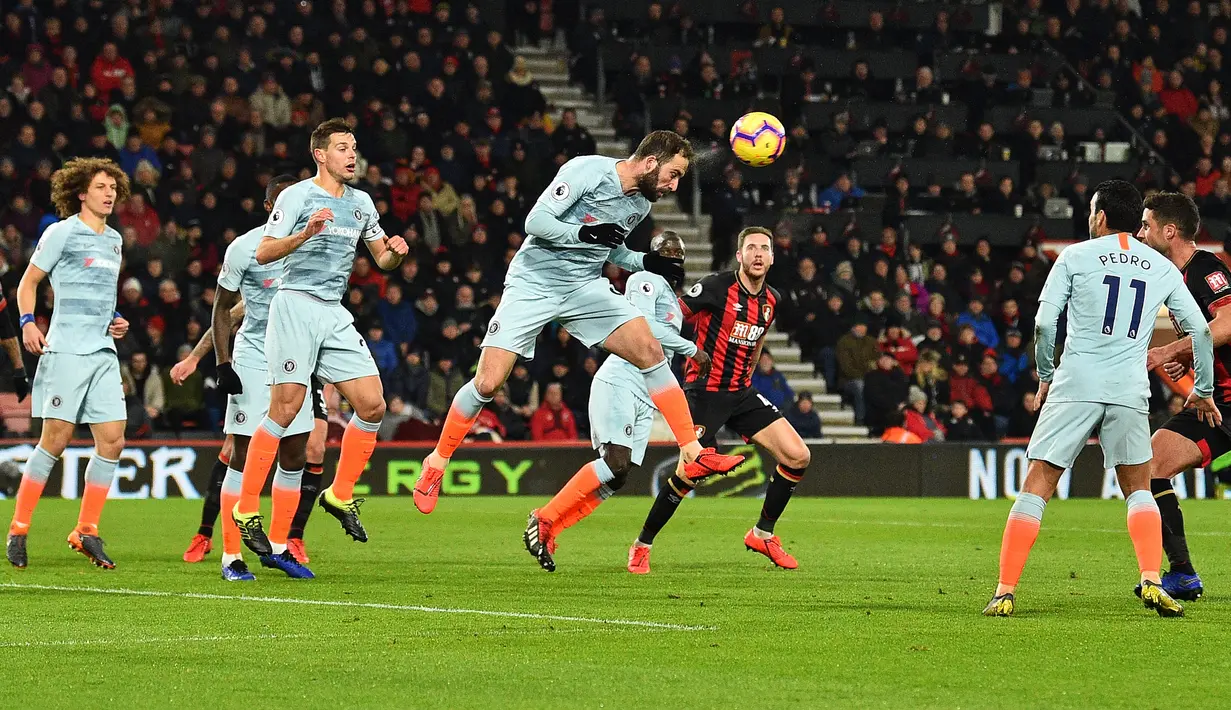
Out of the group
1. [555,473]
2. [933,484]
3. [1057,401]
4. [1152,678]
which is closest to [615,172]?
[1057,401]

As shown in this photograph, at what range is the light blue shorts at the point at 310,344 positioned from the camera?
8.98 metres

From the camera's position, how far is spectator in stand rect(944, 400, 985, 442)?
2186 cm

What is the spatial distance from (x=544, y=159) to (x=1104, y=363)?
16131 mm

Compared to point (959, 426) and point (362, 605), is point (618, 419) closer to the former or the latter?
point (362, 605)

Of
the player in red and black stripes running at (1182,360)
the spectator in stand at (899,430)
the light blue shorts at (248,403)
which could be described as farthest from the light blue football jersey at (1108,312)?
the spectator in stand at (899,430)

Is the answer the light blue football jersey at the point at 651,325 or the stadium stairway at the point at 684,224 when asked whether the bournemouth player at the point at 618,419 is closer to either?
the light blue football jersey at the point at 651,325

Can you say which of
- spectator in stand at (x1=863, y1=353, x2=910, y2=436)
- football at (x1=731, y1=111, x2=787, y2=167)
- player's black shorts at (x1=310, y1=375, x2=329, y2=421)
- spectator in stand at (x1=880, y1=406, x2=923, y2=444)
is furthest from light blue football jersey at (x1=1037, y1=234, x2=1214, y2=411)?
spectator in stand at (x1=863, y1=353, x2=910, y2=436)

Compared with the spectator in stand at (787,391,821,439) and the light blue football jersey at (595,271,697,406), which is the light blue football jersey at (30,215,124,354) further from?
the spectator in stand at (787,391,821,439)

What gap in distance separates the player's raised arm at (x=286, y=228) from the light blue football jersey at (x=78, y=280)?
4.97ft

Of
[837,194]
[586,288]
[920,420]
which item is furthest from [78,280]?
[837,194]

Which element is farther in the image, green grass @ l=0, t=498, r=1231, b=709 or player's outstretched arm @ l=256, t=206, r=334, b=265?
player's outstretched arm @ l=256, t=206, r=334, b=265

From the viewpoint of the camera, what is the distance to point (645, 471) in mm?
20062

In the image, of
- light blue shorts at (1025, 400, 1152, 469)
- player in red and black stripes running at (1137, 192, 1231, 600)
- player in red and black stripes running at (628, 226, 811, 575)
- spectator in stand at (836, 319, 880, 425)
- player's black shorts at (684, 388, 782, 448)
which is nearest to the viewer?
light blue shorts at (1025, 400, 1152, 469)

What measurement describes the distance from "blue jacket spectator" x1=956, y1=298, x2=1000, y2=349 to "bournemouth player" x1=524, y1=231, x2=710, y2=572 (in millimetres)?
12989
